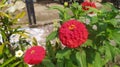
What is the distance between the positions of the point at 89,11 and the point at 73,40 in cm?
60

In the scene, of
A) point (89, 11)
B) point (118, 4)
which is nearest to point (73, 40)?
point (89, 11)

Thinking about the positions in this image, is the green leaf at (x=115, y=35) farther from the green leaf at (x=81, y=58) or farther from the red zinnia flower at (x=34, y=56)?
the red zinnia flower at (x=34, y=56)

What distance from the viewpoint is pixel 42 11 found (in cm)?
777

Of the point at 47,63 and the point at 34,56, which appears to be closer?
the point at 34,56

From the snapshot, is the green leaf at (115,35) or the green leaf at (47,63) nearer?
the green leaf at (115,35)

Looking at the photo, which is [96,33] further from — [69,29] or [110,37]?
[69,29]

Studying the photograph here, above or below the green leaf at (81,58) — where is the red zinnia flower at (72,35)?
above

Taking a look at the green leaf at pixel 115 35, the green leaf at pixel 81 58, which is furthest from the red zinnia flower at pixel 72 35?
the green leaf at pixel 115 35

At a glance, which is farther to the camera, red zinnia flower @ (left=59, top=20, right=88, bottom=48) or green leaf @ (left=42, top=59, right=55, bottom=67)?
green leaf @ (left=42, top=59, right=55, bottom=67)

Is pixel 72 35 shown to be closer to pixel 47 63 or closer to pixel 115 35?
pixel 115 35

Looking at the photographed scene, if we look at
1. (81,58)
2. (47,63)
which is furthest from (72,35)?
(47,63)

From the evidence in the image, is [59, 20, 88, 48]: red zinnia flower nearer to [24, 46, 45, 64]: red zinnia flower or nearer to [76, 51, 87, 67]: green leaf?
[76, 51, 87, 67]: green leaf

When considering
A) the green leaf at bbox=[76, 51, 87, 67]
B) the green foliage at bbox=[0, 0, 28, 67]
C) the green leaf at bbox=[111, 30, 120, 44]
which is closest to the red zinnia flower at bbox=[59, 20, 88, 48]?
the green leaf at bbox=[76, 51, 87, 67]

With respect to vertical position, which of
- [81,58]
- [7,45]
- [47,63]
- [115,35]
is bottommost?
[7,45]
